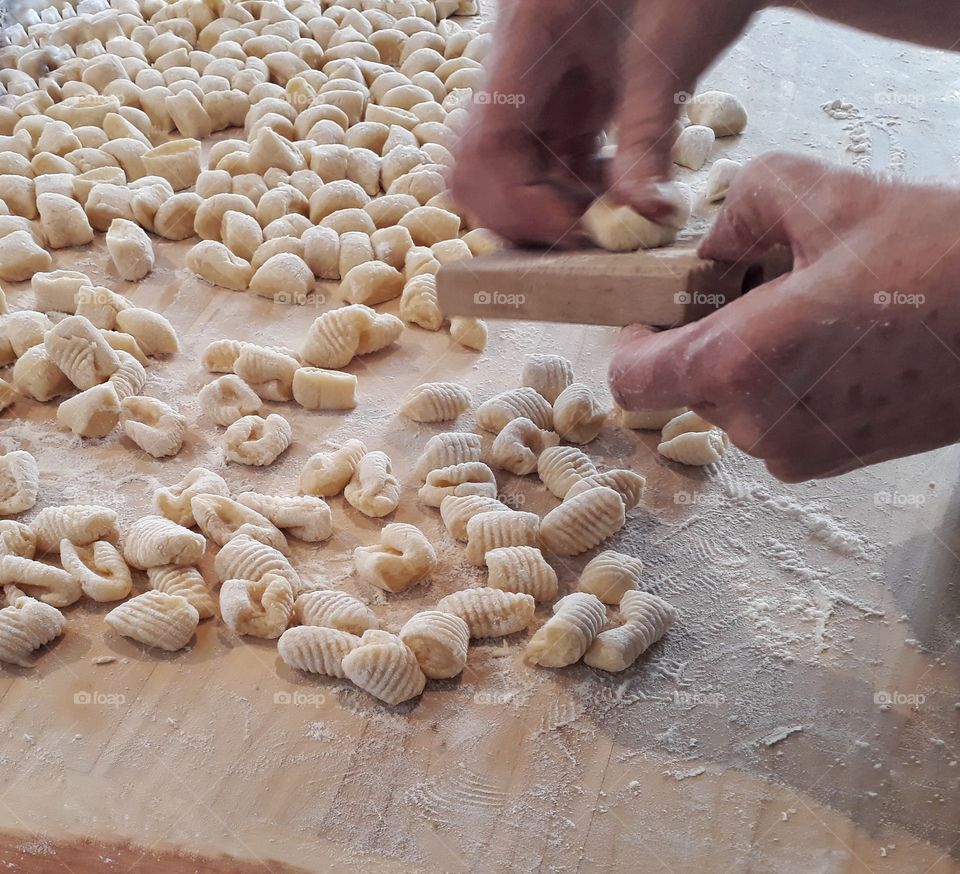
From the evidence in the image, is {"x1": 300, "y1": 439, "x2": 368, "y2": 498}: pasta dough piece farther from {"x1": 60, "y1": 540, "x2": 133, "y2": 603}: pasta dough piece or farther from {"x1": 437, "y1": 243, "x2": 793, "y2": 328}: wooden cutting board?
{"x1": 437, "y1": 243, "x2": 793, "y2": 328}: wooden cutting board

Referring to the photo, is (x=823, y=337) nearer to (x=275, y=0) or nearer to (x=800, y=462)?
(x=800, y=462)

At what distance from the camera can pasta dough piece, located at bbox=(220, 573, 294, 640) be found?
4.13ft

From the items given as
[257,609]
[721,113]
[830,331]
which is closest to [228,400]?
[257,609]

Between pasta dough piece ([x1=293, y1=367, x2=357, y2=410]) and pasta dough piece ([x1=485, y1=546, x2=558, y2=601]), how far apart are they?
42 centimetres

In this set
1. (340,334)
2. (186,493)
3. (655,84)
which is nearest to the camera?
(655,84)

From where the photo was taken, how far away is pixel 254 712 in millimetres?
1207

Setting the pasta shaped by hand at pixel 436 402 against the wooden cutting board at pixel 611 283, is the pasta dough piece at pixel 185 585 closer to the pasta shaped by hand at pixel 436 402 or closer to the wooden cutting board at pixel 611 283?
the pasta shaped by hand at pixel 436 402

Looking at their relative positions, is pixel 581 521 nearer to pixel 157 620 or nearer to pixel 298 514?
pixel 298 514

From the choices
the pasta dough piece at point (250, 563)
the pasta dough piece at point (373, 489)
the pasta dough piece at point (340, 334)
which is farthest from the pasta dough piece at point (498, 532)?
the pasta dough piece at point (340, 334)

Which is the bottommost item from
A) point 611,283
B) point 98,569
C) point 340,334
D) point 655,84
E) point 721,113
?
point 98,569

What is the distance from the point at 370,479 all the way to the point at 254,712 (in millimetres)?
358

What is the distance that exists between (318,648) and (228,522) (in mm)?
272

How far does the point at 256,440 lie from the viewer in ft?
4.99

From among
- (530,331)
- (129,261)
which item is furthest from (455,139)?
(129,261)
